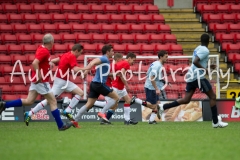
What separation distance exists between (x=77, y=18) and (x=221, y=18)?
20.8 feet

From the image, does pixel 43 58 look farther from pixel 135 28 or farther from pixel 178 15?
pixel 178 15

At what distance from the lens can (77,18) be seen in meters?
25.2

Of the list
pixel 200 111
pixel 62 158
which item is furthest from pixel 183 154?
pixel 200 111

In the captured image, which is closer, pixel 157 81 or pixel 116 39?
pixel 157 81

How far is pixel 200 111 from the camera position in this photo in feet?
63.5

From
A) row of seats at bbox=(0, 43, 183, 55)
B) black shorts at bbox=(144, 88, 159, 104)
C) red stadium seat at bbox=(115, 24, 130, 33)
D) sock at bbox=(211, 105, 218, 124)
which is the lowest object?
black shorts at bbox=(144, 88, 159, 104)

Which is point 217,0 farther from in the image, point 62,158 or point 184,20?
point 62,158

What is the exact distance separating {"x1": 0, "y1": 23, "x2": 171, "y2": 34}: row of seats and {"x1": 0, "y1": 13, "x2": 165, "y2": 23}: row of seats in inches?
16.1

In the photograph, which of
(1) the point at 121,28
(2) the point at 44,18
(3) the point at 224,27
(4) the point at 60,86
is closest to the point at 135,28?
(1) the point at 121,28

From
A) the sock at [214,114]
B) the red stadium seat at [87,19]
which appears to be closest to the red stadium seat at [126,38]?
Result: the red stadium seat at [87,19]

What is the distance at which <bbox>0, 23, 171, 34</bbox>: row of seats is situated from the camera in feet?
79.8

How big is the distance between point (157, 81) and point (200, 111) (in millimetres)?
2561

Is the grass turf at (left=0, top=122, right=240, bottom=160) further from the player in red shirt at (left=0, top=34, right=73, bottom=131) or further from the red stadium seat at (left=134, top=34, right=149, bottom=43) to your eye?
the red stadium seat at (left=134, top=34, right=149, bottom=43)

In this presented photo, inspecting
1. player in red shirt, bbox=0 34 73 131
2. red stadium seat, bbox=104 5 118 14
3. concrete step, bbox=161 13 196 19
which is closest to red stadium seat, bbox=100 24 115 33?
red stadium seat, bbox=104 5 118 14
